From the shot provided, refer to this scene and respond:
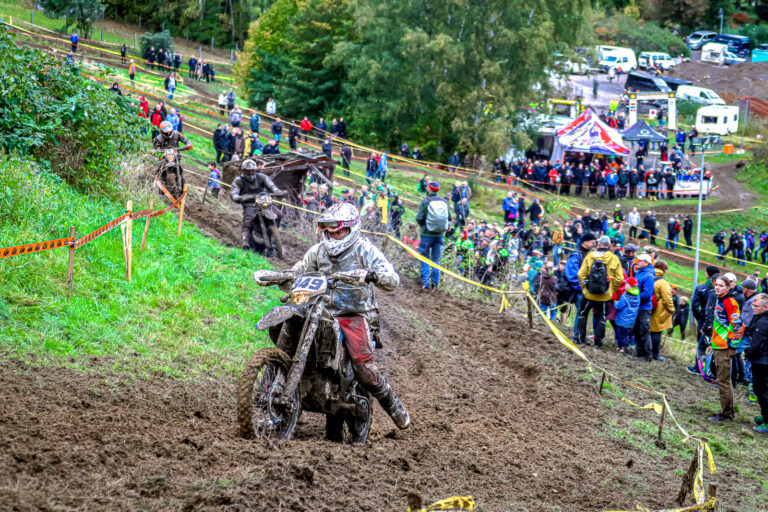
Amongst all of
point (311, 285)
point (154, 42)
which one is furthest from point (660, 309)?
point (154, 42)

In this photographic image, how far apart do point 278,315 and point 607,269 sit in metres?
8.27

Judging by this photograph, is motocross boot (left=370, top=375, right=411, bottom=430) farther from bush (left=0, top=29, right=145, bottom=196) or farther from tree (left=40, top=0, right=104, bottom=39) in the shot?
Answer: tree (left=40, top=0, right=104, bottom=39)

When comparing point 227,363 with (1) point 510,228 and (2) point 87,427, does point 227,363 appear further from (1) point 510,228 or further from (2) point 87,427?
(1) point 510,228

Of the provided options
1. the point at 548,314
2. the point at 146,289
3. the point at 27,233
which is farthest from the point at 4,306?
the point at 548,314

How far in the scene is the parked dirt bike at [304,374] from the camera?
6.55 m

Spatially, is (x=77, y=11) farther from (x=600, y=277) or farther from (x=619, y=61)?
(x=600, y=277)

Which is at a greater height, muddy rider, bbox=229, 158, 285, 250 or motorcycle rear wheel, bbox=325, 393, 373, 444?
muddy rider, bbox=229, 158, 285, 250

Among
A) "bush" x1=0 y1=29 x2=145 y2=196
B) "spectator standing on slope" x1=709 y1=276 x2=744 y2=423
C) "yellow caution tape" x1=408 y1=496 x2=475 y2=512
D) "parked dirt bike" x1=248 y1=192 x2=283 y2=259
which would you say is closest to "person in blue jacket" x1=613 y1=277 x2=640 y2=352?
"spectator standing on slope" x1=709 y1=276 x2=744 y2=423

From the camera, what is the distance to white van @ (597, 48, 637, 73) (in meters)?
67.8

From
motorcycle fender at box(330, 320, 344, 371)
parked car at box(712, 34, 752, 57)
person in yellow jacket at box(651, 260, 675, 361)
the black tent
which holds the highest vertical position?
parked car at box(712, 34, 752, 57)

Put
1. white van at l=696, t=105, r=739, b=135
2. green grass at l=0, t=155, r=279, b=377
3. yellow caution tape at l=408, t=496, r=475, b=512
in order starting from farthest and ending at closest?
1. white van at l=696, t=105, r=739, b=135
2. green grass at l=0, t=155, r=279, b=377
3. yellow caution tape at l=408, t=496, r=475, b=512

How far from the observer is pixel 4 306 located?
8602mm

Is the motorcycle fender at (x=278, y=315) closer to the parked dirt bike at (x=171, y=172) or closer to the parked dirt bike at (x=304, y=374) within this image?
the parked dirt bike at (x=304, y=374)

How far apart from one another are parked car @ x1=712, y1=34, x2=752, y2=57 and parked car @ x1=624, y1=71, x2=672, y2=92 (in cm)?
2050
